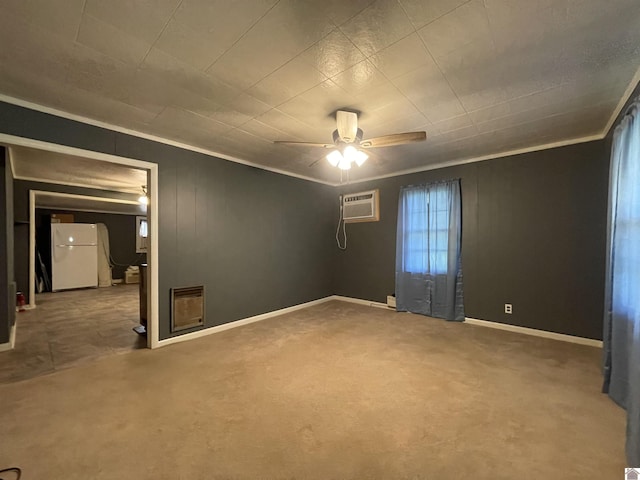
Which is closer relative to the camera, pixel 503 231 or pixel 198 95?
pixel 198 95

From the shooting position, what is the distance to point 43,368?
2643mm

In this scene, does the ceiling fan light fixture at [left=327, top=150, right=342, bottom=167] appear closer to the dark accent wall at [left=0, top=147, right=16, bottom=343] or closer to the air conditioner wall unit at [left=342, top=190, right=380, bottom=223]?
the air conditioner wall unit at [left=342, top=190, right=380, bottom=223]

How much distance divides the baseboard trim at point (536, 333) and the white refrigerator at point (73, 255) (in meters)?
9.17

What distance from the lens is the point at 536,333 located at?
11.7ft

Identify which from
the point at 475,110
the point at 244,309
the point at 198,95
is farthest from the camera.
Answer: the point at 244,309

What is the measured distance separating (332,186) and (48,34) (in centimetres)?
444

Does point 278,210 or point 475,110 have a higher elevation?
point 475,110

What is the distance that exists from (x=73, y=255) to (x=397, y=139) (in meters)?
8.80

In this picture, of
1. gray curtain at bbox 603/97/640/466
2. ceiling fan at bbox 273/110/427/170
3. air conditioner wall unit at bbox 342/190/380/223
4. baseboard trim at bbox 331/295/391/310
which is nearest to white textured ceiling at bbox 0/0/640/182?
ceiling fan at bbox 273/110/427/170

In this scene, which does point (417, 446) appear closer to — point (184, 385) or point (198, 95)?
point (184, 385)

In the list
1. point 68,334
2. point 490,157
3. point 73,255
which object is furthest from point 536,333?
point 73,255

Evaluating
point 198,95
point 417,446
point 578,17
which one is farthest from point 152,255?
point 578,17

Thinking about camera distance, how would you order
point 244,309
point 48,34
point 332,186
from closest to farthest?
point 48,34 → point 244,309 → point 332,186

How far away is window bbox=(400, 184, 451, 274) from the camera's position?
4.28m
